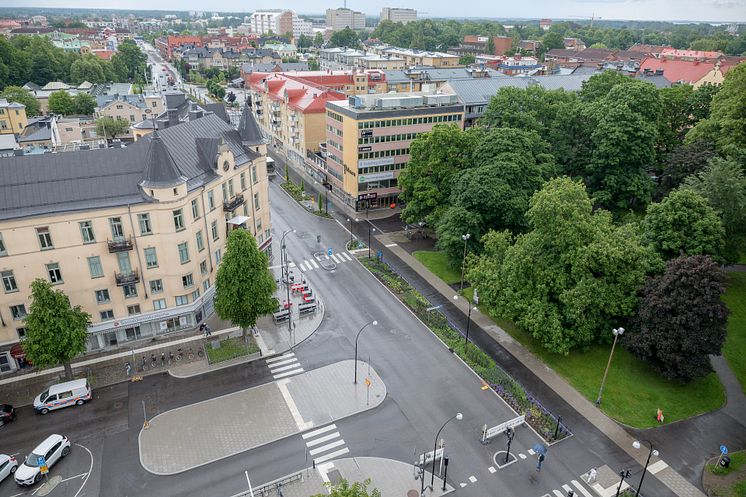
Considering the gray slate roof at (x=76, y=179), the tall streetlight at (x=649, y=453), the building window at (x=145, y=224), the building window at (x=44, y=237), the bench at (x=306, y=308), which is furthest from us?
the bench at (x=306, y=308)

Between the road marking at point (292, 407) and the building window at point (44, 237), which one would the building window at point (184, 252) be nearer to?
the building window at point (44, 237)

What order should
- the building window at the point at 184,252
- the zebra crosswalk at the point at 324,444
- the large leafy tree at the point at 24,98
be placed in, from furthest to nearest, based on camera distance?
the large leafy tree at the point at 24,98, the building window at the point at 184,252, the zebra crosswalk at the point at 324,444

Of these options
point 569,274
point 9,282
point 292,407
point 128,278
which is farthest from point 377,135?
point 9,282

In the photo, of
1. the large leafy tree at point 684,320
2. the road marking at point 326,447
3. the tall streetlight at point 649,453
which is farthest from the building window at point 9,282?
the large leafy tree at point 684,320

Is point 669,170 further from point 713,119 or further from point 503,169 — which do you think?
point 503,169

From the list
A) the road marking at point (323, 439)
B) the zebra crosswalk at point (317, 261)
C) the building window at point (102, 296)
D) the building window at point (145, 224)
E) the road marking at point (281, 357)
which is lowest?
the road marking at point (281, 357)

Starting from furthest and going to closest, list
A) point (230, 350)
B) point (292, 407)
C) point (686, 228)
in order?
1. point (230, 350)
2. point (686, 228)
3. point (292, 407)

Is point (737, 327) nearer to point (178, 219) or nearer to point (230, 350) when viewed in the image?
point (230, 350)
